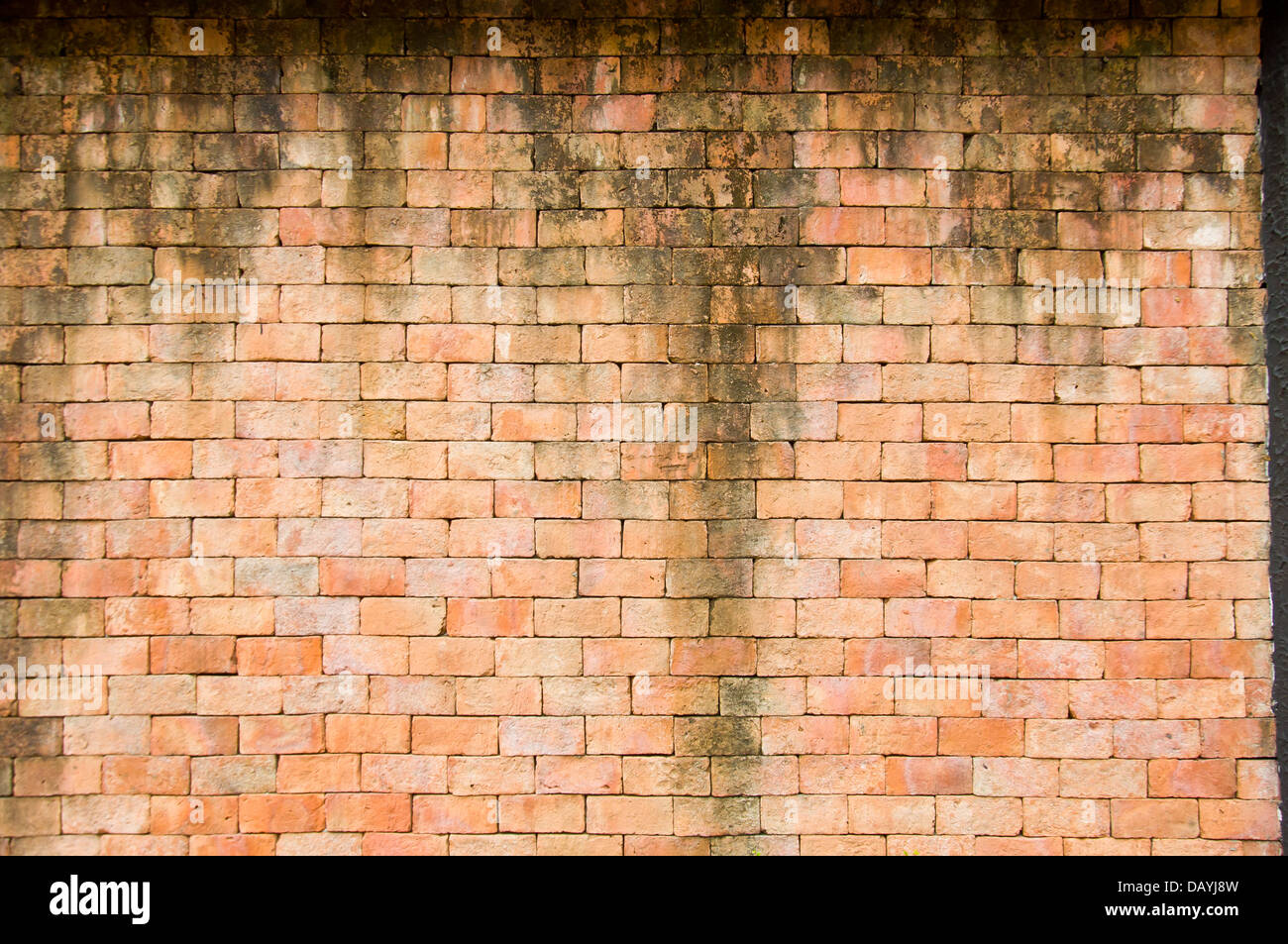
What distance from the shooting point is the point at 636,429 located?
486cm

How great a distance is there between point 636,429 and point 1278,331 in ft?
13.1

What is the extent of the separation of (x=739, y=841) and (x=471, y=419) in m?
3.05

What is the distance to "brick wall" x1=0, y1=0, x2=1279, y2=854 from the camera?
481 cm

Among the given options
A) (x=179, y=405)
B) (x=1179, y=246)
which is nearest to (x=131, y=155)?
(x=179, y=405)

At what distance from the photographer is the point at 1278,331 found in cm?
482

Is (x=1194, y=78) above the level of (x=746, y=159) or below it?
above

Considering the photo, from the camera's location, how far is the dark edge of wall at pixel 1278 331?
15.6 ft

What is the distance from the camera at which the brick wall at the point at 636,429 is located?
4809mm

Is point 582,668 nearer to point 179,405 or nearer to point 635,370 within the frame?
point 635,370

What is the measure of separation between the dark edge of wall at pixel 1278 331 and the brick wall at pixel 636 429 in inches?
3.4

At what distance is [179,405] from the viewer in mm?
4895

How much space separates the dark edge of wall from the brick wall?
0.28 feet

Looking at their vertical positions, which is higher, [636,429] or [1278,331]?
[1278,331]

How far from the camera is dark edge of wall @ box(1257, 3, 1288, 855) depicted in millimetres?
4770
